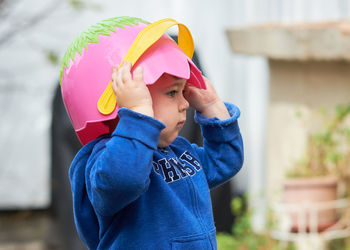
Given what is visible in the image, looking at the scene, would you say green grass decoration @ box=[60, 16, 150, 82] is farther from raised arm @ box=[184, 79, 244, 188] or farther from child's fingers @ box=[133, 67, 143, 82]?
raised arm @ box=[184, 79, 244, 188]

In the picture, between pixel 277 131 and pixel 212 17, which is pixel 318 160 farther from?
pixel 212 17

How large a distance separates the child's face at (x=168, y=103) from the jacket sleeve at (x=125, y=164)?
0.11 metres

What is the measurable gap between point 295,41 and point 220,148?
7.09 ft

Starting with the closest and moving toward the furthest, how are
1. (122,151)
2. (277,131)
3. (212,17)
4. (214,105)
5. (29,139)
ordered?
(122,151) → (214,105) → (277,131) → (212,17) → (29,139)

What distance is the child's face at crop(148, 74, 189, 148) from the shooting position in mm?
1592

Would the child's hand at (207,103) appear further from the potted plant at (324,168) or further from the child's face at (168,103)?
the potted plant at (324,168)

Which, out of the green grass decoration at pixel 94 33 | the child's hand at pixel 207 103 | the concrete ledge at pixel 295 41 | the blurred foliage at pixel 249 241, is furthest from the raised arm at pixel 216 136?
the blurred foliage at pixel 249 241

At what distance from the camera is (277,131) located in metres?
4.24

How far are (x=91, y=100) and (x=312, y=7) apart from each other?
10.8 feet

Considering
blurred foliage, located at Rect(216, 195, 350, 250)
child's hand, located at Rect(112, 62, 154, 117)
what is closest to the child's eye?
child's hand, located at Rect(112, 62, 154, 117)

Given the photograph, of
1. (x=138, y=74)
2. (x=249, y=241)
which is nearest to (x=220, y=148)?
(x=138, y=74)

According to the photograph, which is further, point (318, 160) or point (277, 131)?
point (277, 131)

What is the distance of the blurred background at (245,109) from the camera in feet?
12.7

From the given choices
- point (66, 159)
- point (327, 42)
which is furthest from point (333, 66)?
point (66, 159)
